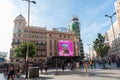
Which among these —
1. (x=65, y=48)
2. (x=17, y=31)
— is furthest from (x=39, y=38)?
(x=65, y=48)

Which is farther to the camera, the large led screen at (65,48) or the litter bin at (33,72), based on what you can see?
the large led screen at (65,48)

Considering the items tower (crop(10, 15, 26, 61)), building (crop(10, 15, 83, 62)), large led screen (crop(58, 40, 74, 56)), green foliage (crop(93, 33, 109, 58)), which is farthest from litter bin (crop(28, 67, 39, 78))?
tower (crop(10, 15, 26, 61))

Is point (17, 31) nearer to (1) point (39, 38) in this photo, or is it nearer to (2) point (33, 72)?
(1) point (39, 38)

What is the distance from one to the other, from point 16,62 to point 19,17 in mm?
21404

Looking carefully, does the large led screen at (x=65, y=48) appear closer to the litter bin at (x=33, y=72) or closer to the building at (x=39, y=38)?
the litter bin at (x=33, y=72)

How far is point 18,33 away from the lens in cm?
6425

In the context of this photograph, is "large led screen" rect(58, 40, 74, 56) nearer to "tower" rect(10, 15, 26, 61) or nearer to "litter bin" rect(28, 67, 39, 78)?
"litter bin" rect(28, 67, 39, 78)

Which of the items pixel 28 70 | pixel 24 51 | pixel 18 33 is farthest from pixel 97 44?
pixel 18 33

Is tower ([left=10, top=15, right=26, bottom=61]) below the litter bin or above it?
above

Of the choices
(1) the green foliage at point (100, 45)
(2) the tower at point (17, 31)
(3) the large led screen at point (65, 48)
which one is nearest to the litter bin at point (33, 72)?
(1) the green foliage at point (100, 45)

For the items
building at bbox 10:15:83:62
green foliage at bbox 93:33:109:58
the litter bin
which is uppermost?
building at bbox 10:15:83:62

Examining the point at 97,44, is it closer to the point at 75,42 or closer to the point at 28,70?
the point at 28,70

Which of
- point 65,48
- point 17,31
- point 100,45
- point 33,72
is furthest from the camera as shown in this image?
point 17,31

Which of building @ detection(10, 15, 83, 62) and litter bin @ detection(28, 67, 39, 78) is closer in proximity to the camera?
litter bin @ detection(28, 67, 39, 78)
